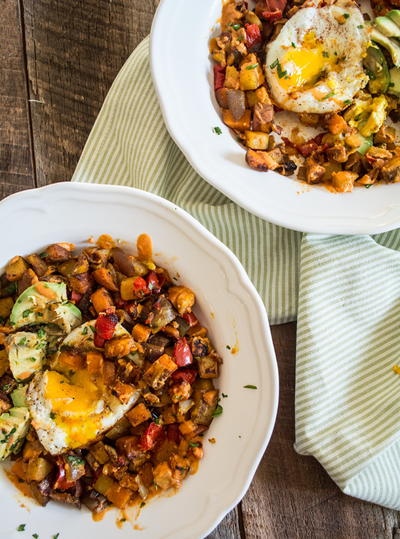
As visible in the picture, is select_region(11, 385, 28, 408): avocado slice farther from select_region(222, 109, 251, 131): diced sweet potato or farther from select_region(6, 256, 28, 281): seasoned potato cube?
select_region(222, 109, 251, 131): diced sweet potato

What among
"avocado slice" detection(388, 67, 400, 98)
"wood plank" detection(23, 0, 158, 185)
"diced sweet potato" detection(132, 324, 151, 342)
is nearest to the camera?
"diced sweet potato" detection(132, 324, 151, 342)

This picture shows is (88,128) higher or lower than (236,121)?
lower

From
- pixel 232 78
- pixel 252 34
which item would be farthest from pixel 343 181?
pixel 252 34

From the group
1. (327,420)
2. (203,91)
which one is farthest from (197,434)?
(203,91)

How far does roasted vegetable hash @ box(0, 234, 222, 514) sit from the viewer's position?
2883mm

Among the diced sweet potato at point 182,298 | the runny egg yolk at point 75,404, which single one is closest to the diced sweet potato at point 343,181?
the diced sweet potato at point 182,298

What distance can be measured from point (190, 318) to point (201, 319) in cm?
6

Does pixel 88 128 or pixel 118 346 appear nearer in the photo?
pixel 118 346

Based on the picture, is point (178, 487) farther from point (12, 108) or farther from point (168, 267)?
point (12, 108)

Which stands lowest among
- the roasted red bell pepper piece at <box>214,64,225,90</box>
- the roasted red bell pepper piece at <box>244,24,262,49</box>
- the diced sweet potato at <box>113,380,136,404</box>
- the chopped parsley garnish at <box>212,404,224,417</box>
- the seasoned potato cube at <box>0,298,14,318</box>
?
the chopped parsley garnish at <box>212,404,224,417</box>

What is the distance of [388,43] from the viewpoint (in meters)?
3.34

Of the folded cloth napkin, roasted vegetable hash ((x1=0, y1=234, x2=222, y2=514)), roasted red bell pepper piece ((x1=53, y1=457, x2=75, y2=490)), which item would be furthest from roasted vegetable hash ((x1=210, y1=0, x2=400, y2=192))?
roasted red bell pepper piece ((x1=53, y1=457, x2=75, y2=490))

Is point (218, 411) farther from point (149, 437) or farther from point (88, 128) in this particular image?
point (88, 128)

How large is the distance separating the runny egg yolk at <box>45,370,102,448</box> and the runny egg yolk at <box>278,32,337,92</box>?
1.84 m
